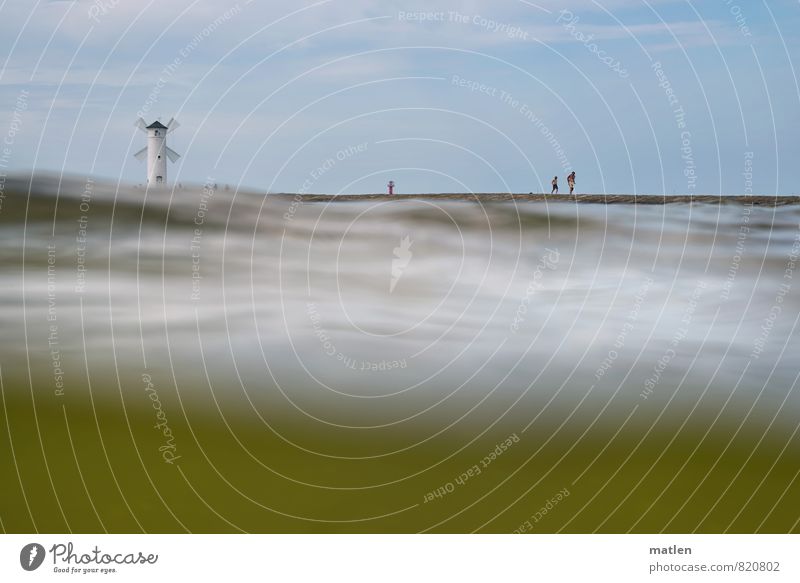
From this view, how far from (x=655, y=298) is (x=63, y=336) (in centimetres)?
728

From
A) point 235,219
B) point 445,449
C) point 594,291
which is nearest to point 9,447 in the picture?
point 235,219

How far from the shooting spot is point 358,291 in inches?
535

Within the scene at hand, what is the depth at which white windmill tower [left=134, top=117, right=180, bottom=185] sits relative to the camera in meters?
12.2

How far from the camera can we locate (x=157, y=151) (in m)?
13.4

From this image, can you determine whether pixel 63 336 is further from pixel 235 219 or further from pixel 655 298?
pixel 655 298

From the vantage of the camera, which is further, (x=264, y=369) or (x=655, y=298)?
(x=655, y=298)

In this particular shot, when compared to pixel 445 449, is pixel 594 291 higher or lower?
higher
